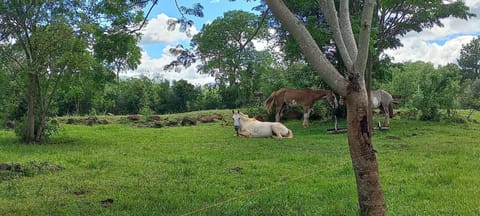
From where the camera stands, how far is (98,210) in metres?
6.22

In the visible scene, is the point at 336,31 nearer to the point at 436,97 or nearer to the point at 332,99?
the point at 332,99

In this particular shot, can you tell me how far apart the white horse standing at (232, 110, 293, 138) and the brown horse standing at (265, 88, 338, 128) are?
401cm

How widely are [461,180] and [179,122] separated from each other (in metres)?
18.1

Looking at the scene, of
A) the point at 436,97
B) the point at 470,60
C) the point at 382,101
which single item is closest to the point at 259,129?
the point at 382,101

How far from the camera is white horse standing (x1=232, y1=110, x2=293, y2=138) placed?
1617 cm

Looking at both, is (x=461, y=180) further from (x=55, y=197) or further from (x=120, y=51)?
(x=55, y=197)

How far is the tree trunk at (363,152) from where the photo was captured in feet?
16.8

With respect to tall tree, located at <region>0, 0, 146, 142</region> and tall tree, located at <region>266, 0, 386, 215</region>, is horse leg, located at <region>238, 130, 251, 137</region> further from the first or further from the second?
tall tree, located at <region>266, 0, 386, 215</region>

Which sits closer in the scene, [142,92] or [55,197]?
[55,197]

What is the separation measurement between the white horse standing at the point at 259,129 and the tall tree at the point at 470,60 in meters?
74.7

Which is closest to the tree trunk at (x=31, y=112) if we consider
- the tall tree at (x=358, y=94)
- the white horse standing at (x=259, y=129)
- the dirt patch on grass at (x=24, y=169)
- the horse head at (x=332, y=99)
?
the dirt patch on grass at (x=24, y=169)

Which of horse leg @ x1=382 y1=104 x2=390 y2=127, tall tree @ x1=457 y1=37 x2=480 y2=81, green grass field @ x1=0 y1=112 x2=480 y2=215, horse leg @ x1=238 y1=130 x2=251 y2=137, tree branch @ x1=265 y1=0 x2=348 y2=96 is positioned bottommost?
green grass field @ x1=0 y1=112 x2=480 y2=215

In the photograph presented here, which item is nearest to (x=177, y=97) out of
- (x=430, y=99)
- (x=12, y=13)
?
(x=430, y=99)

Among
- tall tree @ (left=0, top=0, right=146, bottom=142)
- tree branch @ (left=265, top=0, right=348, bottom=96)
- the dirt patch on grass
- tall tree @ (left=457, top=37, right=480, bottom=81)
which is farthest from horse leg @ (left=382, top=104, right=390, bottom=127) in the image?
tall tree @ (left=457, top=37, right=480, bottom=81)
